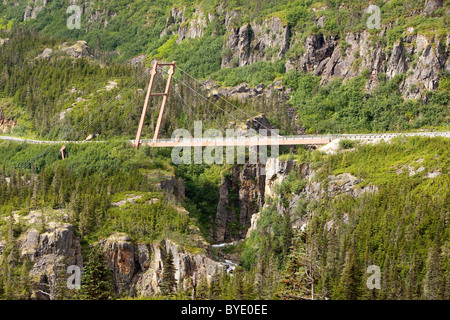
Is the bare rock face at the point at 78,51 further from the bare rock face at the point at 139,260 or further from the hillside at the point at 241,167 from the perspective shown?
the bare rock face at the point at 139,260

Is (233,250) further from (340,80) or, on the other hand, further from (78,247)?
(340,80)

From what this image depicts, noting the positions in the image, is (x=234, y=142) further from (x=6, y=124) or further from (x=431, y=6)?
(x=431, y=6)

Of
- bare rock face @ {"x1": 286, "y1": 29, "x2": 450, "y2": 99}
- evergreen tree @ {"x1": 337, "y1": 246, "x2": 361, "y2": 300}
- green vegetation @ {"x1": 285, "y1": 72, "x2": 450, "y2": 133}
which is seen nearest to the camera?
evergreen tree @ {"x1": 337, "y1": 246, "x2": 361, "y2": 300}

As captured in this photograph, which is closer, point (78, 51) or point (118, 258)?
point (118, 258)

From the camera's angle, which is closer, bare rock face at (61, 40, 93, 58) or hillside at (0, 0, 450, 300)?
hillside at (0, 0, 450, 300)

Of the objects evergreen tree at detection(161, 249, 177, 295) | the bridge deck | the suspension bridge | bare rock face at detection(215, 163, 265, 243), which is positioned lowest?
evergreen tree at detection(161, 249, 177, 295)

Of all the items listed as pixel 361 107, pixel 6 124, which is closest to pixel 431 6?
pixel 361 107

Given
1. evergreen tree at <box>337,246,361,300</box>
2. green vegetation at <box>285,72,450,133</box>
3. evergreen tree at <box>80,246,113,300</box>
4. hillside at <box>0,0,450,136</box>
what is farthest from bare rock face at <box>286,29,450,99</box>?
evergreen tree at <box>80,246,113,300</box>

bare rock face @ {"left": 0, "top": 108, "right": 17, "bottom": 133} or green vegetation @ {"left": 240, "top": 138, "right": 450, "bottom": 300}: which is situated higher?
bare rock face @ {"left": 0, "top": 108, "right": 17, "bottom": 133}

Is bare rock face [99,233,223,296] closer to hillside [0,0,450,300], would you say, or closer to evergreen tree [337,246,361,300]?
hillside [0,0,450,300]

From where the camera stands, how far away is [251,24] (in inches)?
5615

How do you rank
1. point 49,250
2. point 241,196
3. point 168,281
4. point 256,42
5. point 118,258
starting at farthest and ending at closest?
point 256,42, point 241,196, point 118,258, point 49,250, point 168,281

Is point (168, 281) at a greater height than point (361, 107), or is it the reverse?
point (361, 107)
